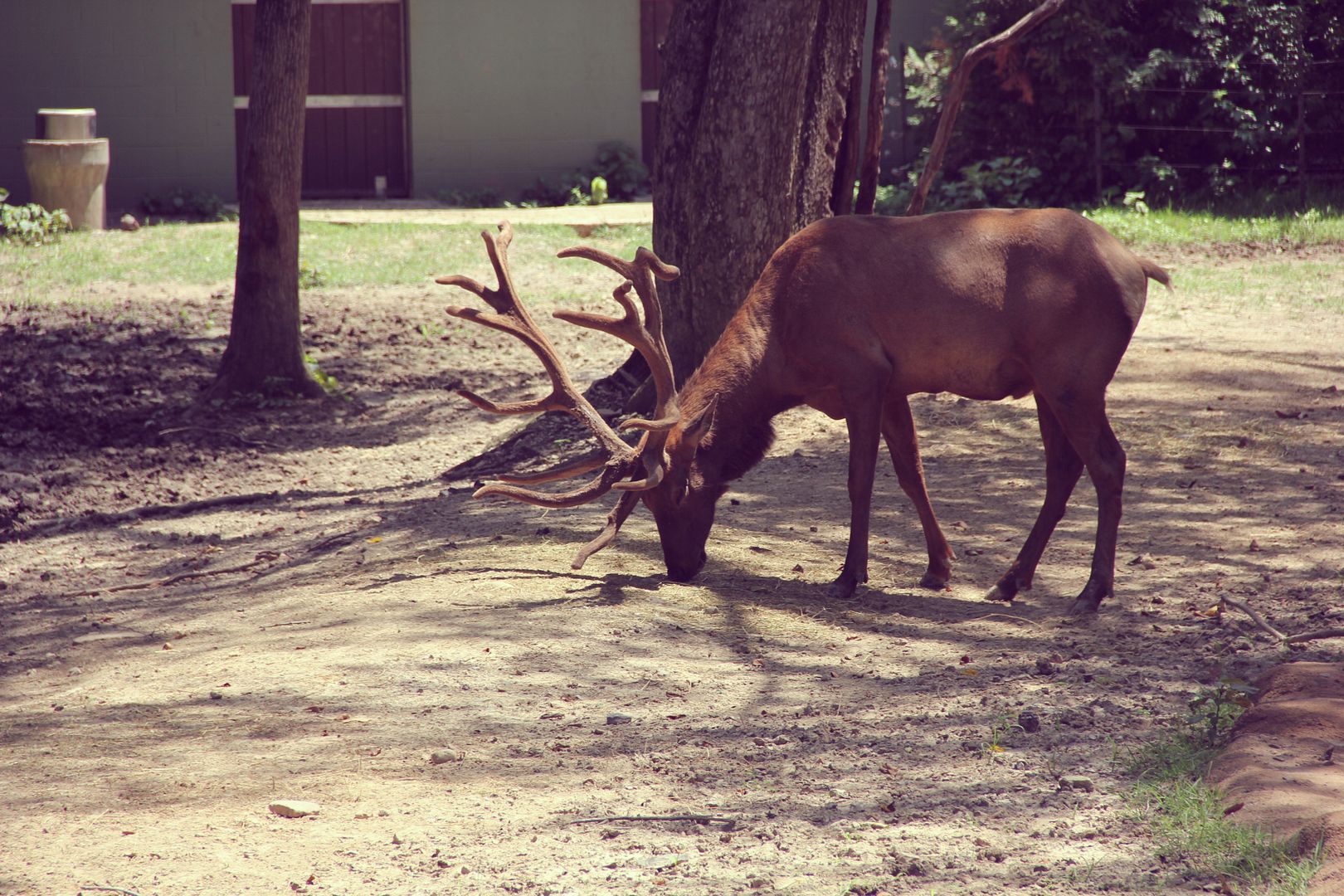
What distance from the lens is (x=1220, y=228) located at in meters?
15.1

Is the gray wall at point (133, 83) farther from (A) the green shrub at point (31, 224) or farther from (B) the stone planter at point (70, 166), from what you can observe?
(A) the green shrub at point (31, 224)

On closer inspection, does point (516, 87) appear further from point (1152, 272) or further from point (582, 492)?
point (1152, 272)

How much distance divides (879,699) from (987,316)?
189 centimetres

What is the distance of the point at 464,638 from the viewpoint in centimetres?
529

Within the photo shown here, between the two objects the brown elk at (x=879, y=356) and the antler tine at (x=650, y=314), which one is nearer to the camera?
the brown elk at (x=879, y=356)

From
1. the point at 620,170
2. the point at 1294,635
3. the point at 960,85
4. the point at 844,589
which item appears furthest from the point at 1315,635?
the point at 620,170

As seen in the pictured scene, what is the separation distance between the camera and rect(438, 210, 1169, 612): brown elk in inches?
231

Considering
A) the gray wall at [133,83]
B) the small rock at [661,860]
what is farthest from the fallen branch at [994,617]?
the gray wall at [133,83]

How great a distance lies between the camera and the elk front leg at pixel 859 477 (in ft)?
19.6

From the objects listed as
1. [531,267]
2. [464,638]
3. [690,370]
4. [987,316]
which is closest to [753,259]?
[690,370]

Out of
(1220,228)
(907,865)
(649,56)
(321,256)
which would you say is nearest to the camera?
(907,865)

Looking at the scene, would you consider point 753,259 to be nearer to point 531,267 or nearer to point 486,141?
point 531,267

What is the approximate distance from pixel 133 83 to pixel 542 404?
1412 centimetres

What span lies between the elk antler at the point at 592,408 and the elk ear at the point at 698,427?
9cm
